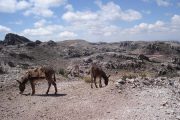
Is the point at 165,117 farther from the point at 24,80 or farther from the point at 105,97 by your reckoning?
the point at 24,80

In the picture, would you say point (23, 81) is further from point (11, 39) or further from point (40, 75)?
point (11, 39)

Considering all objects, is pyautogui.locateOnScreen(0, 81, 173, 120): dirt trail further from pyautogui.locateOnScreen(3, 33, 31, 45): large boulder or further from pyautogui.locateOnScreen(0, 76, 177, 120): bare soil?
pyautogui.locateOnScreen(3, 33, 31, 45): large boulder

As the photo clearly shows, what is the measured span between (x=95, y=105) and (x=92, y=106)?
222 millimetres

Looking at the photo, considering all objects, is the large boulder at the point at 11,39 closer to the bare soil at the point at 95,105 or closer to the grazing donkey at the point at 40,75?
the grazing donkey at the point at 40,75

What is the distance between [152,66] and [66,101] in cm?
3291

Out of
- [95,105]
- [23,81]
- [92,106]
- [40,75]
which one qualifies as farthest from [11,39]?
[92,106]

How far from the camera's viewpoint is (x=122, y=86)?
19719mm

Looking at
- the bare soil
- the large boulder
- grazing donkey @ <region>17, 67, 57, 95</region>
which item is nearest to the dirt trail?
the bare soil

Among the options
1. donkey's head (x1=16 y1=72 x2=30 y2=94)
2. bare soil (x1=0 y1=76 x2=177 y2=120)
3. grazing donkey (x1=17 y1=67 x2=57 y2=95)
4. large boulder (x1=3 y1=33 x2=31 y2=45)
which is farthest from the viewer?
large boulder (x1=3 y1=33 x2=31 y2=45)

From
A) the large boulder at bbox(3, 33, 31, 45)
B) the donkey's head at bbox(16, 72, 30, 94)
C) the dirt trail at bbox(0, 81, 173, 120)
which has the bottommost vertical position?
the dirt trail at bbox(0, 81, 173, 120)

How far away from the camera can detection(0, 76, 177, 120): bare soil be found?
14.6m

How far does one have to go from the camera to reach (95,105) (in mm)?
16500

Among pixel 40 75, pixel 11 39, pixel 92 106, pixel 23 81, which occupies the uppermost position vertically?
pixel 11 39

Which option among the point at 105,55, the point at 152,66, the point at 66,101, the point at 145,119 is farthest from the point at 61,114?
the point at 105,55
